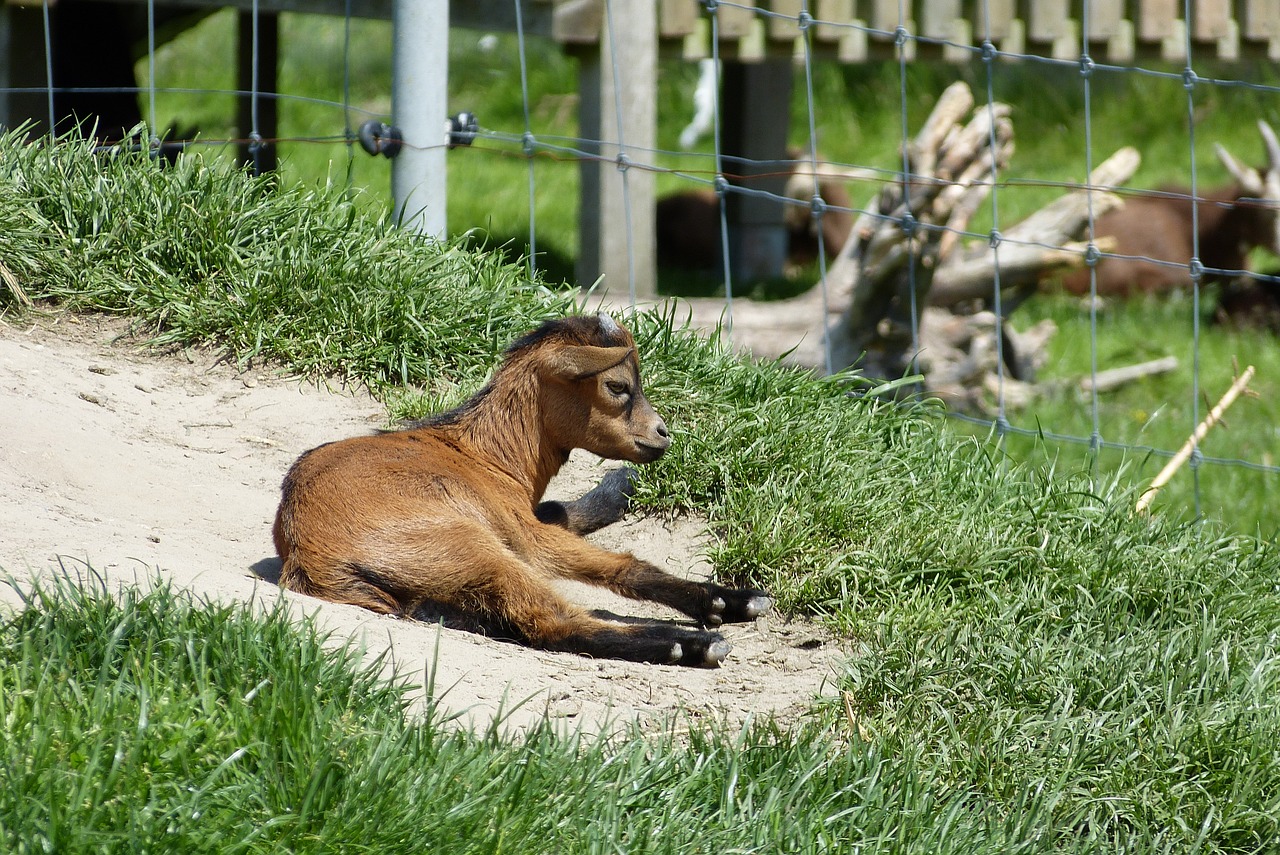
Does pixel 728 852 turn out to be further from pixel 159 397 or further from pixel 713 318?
pixel 713 318

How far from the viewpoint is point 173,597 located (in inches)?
127

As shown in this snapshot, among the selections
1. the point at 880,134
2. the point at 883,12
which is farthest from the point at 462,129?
the point at 880,134

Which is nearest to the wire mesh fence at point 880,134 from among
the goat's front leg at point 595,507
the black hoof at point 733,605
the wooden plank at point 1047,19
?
the wooden plank at point 1047,19

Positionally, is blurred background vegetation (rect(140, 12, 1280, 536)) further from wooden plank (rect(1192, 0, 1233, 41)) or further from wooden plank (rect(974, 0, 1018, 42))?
wooden plank (rect(974, 0, 1018, 42))

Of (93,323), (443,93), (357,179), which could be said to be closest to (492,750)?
(93,323)

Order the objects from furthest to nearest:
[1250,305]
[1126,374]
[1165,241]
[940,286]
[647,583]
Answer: [1165,241] → [1250,305] → [1126,374] → [940,286] → [647,583]

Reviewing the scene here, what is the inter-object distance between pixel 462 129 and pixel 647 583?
2678mm

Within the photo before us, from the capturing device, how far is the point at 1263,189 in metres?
11.8

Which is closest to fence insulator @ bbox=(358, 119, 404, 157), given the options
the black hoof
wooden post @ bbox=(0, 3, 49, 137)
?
the black hoof

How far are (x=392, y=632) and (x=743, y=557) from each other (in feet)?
4.31

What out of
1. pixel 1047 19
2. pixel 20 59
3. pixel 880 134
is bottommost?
pixel 880 134

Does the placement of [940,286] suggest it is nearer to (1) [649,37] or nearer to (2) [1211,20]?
(2) [1211,20]

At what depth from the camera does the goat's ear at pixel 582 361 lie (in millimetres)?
4410

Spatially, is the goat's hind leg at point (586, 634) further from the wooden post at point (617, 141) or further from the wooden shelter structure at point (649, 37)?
the wooden post at point (617, 141)
